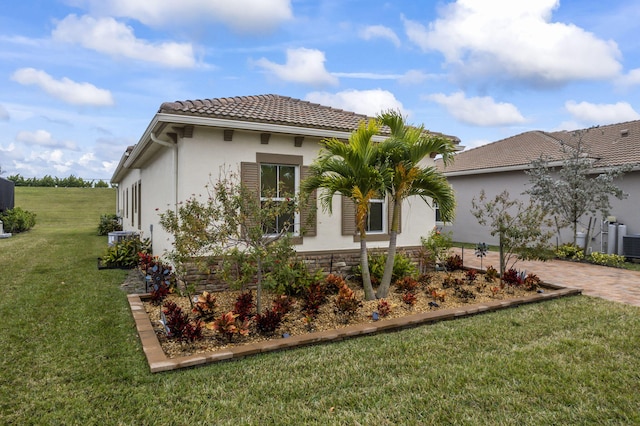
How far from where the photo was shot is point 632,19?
10086 mm

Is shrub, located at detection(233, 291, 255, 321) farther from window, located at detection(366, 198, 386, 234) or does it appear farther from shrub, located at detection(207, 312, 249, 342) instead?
window, located at detection(366, 198, 386, 234)

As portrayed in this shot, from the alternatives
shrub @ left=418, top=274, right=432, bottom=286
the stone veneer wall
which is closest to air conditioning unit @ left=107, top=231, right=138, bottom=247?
the stone veneer wall

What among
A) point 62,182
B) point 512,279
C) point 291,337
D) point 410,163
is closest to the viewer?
point 291,337

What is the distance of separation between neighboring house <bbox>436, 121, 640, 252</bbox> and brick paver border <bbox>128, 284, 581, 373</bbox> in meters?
7.61

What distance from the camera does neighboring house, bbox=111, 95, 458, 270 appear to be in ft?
23.2

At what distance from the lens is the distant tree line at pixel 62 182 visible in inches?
1919

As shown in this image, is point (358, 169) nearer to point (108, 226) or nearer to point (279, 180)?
point (279, 180)

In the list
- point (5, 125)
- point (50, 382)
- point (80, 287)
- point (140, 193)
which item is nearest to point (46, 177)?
point (5, 125)

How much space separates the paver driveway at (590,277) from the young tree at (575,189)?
53.0 inches

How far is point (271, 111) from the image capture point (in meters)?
8.36

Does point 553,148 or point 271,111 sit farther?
point 553,148

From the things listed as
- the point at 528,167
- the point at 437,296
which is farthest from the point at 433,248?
the point at 528,167

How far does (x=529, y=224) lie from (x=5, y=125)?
22.0m

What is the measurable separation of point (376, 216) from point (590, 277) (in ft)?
17.5
